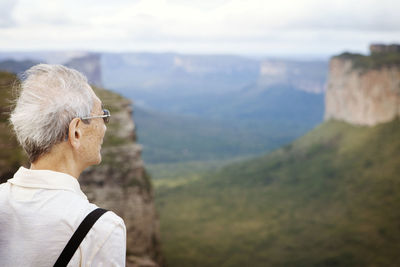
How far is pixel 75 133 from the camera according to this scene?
270cm

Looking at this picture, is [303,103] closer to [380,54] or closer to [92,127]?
[380,54]

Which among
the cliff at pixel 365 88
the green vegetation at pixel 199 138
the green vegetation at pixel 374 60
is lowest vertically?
the green vegetation at pixel 199 138

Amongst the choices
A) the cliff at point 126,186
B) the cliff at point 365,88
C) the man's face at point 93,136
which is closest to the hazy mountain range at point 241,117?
the cliff at point 365,88

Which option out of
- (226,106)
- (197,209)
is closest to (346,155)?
(197,209)

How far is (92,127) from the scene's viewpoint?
9.10 feet

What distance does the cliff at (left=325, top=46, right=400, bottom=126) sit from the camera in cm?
5466

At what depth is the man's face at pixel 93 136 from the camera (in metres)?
2.76

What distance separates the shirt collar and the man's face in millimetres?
227

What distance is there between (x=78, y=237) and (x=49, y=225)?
0.53 feet

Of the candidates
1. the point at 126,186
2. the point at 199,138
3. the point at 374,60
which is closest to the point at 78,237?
the point at 126,186

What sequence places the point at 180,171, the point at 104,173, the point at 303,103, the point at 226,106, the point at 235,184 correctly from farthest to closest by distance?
the point at 226,106 → the point at 303,103 → the point at 180,171 → the point at 235,184 → the point at 104,173

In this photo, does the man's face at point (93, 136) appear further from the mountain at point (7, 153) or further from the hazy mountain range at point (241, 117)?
the hazy mountain range at point (241, 117)

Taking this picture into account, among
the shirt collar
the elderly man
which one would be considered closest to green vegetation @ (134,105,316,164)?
the elderly man

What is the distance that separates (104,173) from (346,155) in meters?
44.7
